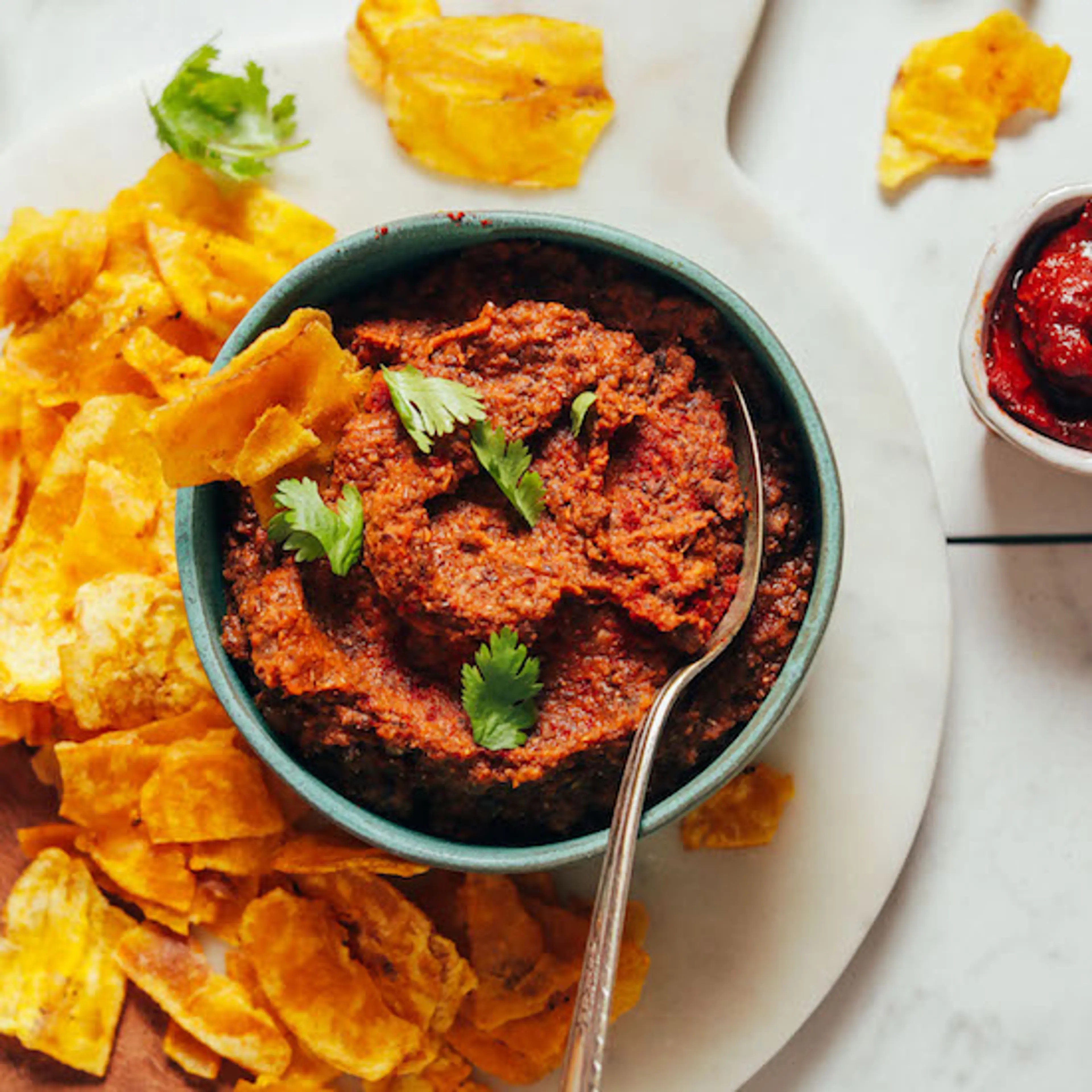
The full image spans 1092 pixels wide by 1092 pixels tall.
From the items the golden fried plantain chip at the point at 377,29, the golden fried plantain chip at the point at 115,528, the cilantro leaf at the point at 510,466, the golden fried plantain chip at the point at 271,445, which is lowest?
the golden fried plantain chip at the point at 115,528

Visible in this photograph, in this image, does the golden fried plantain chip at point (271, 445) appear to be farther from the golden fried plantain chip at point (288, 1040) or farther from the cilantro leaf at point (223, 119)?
the golden fried plantain chip at point (288, 1040)

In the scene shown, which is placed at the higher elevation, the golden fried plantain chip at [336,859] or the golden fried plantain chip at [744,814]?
the golden fried plantain chip at [336,859]

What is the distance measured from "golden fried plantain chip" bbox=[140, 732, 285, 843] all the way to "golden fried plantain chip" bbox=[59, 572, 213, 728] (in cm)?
10

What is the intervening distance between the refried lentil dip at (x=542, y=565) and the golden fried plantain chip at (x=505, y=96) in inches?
14.5

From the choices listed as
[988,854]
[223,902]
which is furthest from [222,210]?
[988,854]

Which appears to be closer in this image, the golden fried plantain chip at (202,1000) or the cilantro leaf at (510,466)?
the cilantro leaf at (510,466)

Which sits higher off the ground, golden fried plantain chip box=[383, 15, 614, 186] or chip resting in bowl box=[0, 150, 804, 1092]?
golden fried plantain chip box=[383, 15, 614, 186]

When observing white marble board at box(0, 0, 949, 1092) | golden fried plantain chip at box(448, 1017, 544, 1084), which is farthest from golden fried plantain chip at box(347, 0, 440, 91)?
→ golden fried plantain chip at box(448, 1017, 544, 1084)

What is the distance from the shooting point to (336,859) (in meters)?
2.33

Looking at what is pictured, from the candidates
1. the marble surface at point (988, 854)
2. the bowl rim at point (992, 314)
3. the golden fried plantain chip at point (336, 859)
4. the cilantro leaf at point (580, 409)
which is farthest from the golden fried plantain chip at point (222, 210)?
the marble surface at point (988, 854)

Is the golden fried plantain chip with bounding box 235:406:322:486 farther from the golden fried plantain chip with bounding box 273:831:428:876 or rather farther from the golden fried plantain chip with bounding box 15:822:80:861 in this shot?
the golden fried plantain chip with bounding box 15:822:80:861

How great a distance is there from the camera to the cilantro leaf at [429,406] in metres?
1.98

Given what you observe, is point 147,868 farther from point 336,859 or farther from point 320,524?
point 320,524

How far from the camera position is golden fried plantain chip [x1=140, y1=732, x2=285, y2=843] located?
94.2 inches
